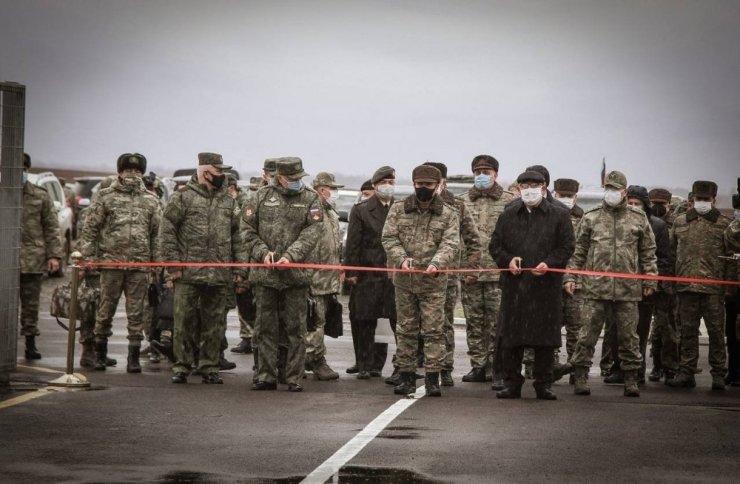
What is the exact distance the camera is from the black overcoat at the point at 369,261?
14.4 metres

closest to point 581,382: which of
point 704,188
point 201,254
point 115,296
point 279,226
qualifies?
point 704,188

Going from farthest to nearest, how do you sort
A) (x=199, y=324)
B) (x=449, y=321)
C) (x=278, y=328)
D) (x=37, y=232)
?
(x=37, y=232) < (x=449, y=321) < (x=199, y=324) < (x=278, y=328)

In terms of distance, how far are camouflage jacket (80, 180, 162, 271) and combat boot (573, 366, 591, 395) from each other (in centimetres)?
460

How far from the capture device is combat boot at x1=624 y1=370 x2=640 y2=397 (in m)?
13.1

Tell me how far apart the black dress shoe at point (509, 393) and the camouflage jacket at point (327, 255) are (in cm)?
247

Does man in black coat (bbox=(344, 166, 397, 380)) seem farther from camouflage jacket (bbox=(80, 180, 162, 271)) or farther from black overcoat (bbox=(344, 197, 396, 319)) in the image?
camouflage jacket (bbox=(80, 180, 162, 271))

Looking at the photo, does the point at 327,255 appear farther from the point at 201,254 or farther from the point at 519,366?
the point at 519,366

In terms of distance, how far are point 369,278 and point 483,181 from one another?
154 cm

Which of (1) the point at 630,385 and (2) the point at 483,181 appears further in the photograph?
(2) the point at 483,181

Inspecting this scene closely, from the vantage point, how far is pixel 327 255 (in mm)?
14891

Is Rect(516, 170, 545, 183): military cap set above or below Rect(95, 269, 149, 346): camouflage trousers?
above

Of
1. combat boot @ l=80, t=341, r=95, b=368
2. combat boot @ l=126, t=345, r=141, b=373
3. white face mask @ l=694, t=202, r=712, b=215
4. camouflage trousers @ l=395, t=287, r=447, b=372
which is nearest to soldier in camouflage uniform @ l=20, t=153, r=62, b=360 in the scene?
combat boot @ l=80, t=341, r=95, b=368

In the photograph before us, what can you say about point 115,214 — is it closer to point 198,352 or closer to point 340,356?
point 198,352

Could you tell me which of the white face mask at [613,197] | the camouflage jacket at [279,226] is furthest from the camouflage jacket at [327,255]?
the white face mask at [613,197]
